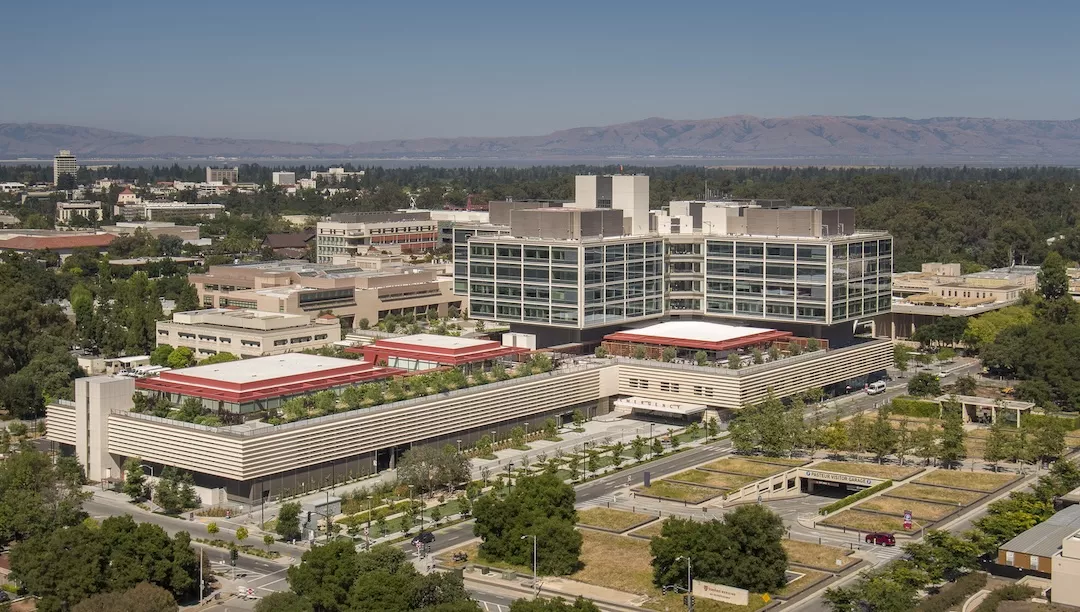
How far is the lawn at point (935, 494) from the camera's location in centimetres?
5434

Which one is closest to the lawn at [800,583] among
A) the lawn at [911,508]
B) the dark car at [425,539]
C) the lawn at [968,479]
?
the lawn at [911,508]

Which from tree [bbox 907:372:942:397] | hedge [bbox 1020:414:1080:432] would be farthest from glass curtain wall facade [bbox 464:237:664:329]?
hedge [bbox 1020:414:1080:432]

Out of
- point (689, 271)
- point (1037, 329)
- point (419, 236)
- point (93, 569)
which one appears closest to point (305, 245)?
point (419, 236)

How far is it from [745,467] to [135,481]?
82.4 feet

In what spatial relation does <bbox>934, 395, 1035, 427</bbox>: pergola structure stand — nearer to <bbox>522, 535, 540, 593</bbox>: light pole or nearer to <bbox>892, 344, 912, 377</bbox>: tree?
<bbox>892, 344, 912, 377</bbox>: tree

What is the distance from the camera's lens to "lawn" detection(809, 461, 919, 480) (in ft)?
192

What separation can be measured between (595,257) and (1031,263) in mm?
70229

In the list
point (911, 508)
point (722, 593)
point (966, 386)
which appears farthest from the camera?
point (966, 386)

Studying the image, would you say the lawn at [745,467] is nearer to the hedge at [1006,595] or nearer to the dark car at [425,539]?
the dark car at [425,539]

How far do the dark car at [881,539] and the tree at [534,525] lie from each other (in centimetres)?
1039

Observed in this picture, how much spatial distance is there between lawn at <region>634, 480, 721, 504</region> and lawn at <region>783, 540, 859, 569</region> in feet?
20.2

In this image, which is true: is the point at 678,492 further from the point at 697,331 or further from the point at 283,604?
the point at 697,331

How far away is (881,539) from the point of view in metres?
49.1

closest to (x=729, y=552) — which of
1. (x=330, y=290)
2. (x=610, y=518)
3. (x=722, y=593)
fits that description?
(x=722, y=593)
